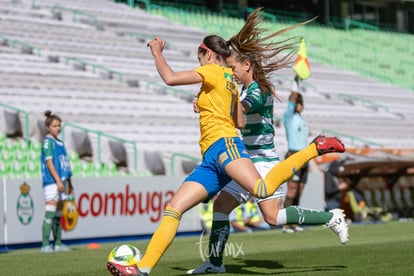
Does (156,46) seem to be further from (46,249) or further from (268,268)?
(46,249)

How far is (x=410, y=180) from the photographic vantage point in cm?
2059

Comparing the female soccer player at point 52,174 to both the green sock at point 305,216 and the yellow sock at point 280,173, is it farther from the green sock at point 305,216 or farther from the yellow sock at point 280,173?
the yellow sock at point 280,173

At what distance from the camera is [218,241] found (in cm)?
838

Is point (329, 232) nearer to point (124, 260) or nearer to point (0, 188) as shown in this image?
point (0, 188)

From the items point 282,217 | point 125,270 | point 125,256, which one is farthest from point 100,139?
point 125,270

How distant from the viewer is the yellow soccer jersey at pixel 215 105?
7.61 m

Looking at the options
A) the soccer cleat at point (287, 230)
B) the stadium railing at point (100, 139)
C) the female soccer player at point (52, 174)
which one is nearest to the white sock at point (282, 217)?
the female soccer player at point (52, 174)

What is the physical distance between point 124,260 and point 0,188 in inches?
245

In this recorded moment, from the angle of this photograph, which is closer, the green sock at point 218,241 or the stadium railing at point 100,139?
the green sock at point 218,241

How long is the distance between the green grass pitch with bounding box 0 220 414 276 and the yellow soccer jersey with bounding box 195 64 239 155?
129cm

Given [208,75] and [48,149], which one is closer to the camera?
[208,75]

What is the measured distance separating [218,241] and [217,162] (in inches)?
43.7

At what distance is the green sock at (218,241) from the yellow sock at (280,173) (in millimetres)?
970

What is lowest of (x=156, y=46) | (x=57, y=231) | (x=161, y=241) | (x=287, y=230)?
(x=287, y=230)
